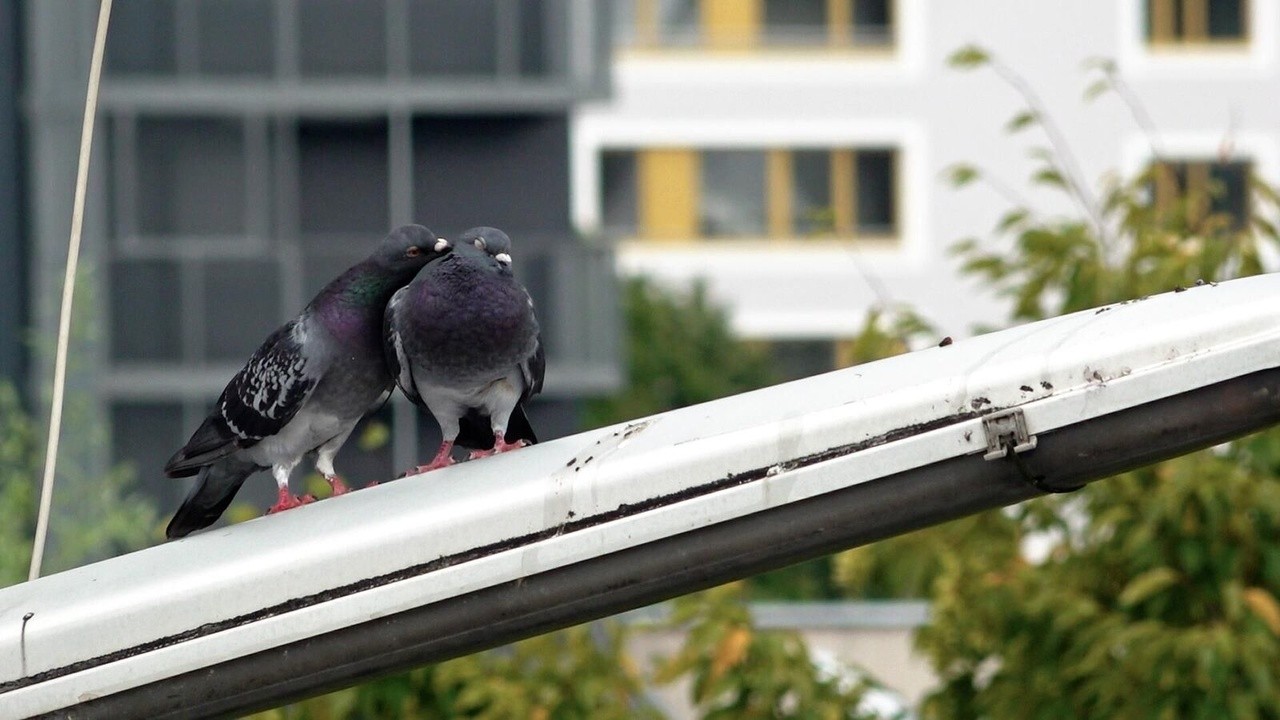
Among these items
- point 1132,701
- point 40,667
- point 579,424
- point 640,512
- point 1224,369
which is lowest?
point 579,424

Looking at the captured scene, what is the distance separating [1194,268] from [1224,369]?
3752mm

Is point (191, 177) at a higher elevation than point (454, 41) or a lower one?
lower

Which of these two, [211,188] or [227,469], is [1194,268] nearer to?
[227,469]

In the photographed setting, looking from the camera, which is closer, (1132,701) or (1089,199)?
(1132,701)

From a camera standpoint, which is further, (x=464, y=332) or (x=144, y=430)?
(x=144, y=430)

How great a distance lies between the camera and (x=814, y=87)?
103 ft

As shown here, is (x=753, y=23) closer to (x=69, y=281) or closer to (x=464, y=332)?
(x=464, y=332)

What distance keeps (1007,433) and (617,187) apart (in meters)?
29.8

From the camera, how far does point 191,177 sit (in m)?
18.3

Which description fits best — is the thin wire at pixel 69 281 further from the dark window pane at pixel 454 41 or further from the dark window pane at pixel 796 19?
the dark window pane at pixel 796 19

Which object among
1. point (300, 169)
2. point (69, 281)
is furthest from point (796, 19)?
point (69, 281)

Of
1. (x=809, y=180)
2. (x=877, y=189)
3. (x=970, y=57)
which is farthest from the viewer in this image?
(x=877, y=189)

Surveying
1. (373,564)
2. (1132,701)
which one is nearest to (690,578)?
(373,564)

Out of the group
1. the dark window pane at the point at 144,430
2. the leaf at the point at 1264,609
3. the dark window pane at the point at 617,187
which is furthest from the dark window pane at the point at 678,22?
the leaf at the point at 1264,609
